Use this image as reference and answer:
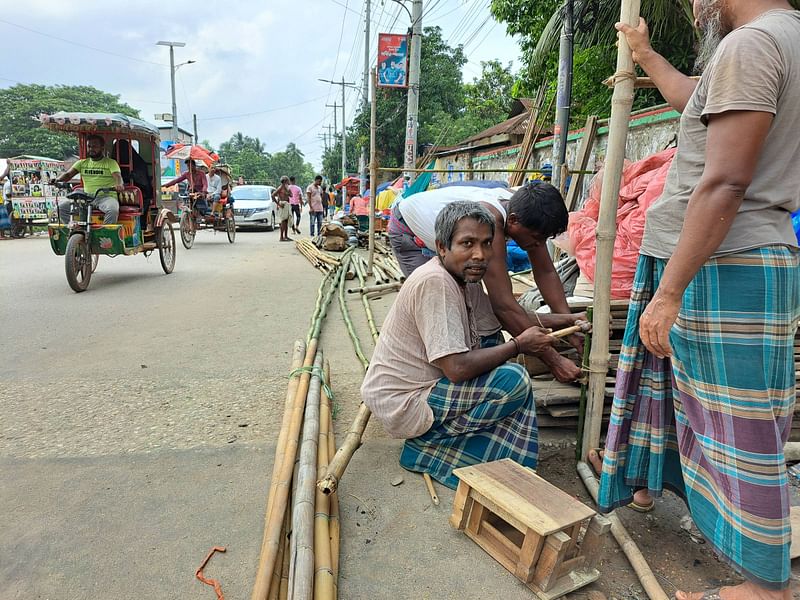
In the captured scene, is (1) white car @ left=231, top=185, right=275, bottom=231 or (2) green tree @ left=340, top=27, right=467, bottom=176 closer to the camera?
(1) white car @ left=231, top=185, right=275, bottom=231

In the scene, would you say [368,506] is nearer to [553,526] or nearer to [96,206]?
[553,526]

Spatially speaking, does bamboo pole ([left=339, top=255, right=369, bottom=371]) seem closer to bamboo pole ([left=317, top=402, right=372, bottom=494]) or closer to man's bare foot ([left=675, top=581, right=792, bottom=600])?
bamboo pole ([left=317, top=402, right=372, bottom=494])

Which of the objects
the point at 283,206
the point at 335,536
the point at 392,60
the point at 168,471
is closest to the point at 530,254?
the point at 335,536

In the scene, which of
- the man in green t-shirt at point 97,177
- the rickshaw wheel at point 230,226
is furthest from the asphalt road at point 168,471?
the rickshaw wheel at point 230,226

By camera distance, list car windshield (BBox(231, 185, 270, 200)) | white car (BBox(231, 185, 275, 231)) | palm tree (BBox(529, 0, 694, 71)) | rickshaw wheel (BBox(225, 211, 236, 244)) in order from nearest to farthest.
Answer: palm tree (BBox(529, 0, 694, 71)) → rickshaw wheel (BBox(225, 211, 236, 244)) → white car (BBox(231, 185, 275, 231)) → car windshield (BBox(231, 185, 270, 200))

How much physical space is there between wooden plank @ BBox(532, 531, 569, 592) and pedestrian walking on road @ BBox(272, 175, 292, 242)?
41.0ft

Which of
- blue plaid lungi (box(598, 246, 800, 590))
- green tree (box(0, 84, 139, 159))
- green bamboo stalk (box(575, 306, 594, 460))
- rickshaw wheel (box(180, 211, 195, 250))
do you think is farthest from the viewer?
green tree (box(0, 84, 139, 159))

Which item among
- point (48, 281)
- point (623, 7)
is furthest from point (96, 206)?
A: point (623, 7)

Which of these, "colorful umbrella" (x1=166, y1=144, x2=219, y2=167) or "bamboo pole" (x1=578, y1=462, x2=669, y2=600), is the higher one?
"colorful umbrella" (x1=166, y1=144, x2=219, y2=167)

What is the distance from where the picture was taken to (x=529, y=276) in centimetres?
489

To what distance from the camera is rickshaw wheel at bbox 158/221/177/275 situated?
300 inches

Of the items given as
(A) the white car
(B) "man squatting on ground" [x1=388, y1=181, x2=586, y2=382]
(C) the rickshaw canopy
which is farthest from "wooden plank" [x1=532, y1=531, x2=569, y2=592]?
(A) the white car

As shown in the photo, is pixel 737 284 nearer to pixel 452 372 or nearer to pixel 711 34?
pixel 711 34

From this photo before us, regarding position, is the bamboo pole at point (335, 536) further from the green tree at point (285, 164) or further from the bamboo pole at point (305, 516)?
the green tree at point (285, 164)
